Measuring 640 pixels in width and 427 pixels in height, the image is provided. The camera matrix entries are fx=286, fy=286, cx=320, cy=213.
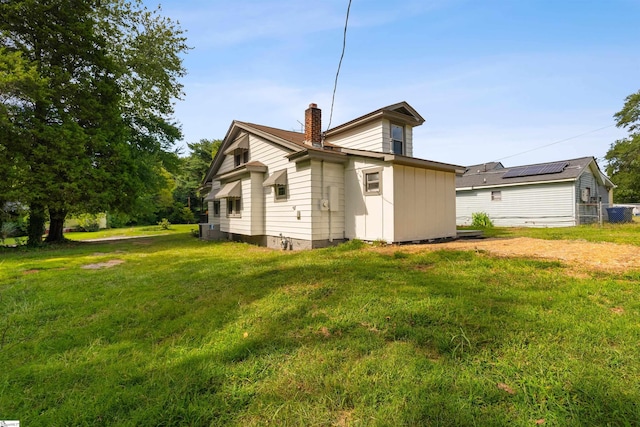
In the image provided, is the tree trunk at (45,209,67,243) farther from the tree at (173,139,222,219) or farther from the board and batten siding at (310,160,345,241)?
the tree at (173,139,222,219)

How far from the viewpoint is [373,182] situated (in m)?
9.84

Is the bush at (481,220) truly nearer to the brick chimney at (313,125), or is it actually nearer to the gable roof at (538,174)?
the gable roof at (538,174)

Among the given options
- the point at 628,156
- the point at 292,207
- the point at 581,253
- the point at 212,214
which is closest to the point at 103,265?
the point at 292,207

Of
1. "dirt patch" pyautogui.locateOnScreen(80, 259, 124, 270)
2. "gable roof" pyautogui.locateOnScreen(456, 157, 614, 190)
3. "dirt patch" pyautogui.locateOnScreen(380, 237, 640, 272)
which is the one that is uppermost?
"gable roof" pyautogui.locateOnScreen(456, 157, 614, 190)

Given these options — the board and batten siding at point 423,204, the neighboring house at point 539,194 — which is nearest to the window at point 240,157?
the board and batten siding at point 423,204

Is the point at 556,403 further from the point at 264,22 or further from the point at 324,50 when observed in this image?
the point at 264,22

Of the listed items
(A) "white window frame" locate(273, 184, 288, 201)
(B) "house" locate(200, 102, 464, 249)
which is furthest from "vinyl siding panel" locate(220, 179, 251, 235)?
(A) "white window frame" locate(273, 184, 288, 201)

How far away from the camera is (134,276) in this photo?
6.85m

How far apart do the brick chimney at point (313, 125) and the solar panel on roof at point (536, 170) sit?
1703 centimetres

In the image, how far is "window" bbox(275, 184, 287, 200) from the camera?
11.4 m

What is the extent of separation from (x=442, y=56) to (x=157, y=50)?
18.7 m

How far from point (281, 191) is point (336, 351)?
9.21 m

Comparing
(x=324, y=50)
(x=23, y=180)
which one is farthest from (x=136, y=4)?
(x=324, y=50)

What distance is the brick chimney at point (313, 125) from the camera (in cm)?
1143
